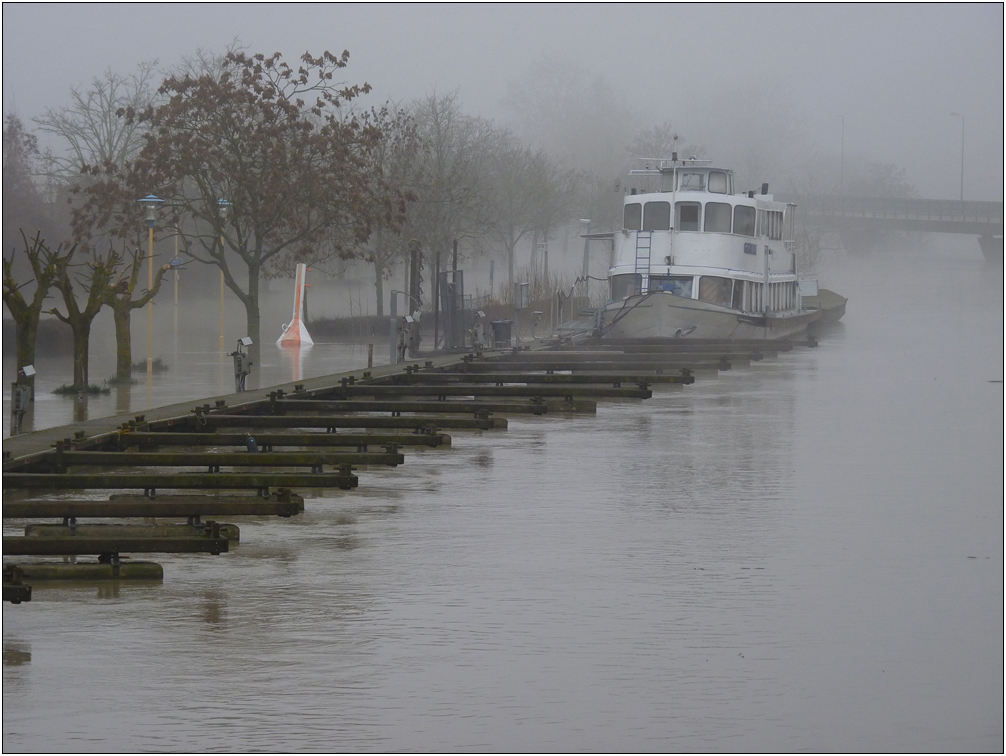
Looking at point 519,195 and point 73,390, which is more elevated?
point 519,195

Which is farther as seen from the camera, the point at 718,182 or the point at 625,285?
the point at 718,182

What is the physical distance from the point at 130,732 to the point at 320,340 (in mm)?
39268

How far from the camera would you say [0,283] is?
1995cm

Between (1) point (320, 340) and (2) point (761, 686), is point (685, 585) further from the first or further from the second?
(1) point (320, 340)

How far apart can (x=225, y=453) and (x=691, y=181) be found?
31.5 metres

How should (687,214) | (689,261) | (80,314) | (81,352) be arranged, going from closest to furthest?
1. (80,314)
2. (81,352)
3. (687,214)
4. (689,261)

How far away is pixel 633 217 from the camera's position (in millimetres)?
44500

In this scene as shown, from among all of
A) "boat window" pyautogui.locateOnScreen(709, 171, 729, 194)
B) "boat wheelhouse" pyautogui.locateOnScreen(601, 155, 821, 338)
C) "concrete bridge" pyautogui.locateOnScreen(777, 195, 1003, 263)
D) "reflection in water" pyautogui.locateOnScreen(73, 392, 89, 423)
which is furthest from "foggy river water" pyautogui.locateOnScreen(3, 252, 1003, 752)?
"concrete bridge" pyautogui.locateOnScreen(777, 195, 1003, 263)

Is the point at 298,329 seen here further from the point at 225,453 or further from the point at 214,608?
the point at 214,608

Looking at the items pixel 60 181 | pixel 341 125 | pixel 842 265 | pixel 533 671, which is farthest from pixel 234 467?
pixel 842 265

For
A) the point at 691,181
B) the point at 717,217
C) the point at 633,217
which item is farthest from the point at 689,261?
the point at 691,181

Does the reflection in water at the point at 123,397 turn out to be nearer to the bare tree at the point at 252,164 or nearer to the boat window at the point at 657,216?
the bare tree at the point at 252,164

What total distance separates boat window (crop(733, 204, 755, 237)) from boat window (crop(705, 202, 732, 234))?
1.09ft

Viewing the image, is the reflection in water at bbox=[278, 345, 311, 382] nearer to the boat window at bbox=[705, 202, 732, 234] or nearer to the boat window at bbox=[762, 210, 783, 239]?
the boat window at bbox=[705, 202, 732, 234]
